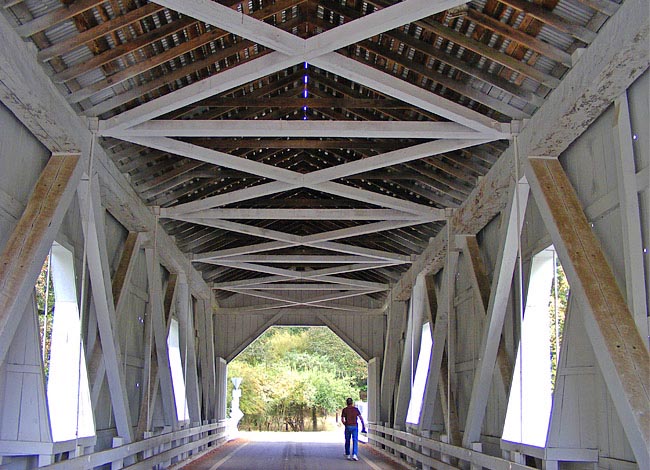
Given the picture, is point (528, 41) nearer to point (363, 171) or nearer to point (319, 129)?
point (319, 129)

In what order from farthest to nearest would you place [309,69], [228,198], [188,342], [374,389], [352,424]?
1. [374,389]
2. [188,342]
3. [352,424]
4. [228,198]
5. [309,69]

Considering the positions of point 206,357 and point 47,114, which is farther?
point 206,357

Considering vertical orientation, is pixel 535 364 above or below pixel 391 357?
below

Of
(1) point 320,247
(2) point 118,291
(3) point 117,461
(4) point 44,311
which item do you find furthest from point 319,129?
(1) point 320,247

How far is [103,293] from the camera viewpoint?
8.98m

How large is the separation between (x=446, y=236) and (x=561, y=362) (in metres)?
5.23

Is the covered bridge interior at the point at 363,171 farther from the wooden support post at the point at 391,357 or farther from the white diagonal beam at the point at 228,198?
the wooden support post at the point at 391,357

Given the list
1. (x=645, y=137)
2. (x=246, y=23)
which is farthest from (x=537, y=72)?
(x=246, y=23)

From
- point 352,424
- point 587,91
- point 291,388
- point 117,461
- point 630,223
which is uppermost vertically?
point 587,91

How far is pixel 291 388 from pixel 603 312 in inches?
1425

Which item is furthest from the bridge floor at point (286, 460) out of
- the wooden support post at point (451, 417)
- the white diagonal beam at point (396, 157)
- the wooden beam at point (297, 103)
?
the wooden beam at point (297, 103)

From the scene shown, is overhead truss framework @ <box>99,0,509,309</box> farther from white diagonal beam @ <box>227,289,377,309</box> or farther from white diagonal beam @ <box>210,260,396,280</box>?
white diagonal beam @ <box>227,289,377,309</box>

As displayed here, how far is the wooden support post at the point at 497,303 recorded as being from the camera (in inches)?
320

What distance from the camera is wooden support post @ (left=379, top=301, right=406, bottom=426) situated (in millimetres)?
18797
